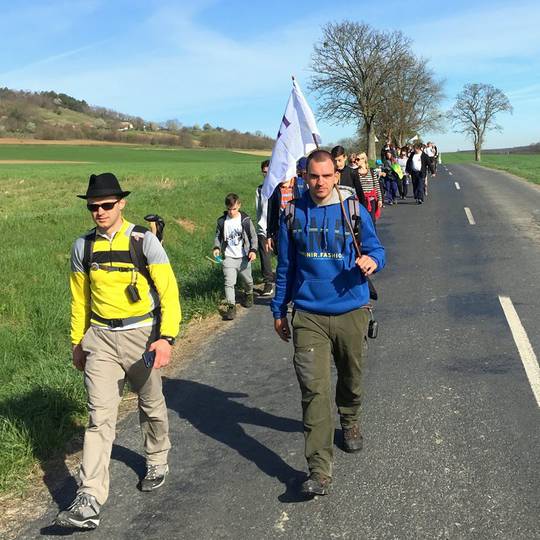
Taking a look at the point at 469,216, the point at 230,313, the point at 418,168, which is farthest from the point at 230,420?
the point at 418,168

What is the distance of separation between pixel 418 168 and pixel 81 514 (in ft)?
57.4

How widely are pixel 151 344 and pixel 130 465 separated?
1.03 meters

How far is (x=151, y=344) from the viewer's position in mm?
3449

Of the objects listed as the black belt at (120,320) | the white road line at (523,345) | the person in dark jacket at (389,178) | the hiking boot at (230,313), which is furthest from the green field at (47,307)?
the person in dark jacket at (389,178)

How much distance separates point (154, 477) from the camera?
356 centimetres

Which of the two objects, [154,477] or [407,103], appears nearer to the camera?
[154,477]

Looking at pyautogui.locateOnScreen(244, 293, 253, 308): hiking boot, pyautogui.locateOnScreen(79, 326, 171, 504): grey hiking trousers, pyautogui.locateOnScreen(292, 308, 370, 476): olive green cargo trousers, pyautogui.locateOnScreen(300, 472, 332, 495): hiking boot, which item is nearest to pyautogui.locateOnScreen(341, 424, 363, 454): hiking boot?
pyautogui.locateOnScreen(292, 308, 370, 476): olive green cargo trousers

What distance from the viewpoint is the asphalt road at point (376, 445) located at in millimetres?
3086

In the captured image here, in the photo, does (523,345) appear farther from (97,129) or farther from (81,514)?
(97,129)

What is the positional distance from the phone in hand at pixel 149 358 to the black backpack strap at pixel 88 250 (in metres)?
0.62

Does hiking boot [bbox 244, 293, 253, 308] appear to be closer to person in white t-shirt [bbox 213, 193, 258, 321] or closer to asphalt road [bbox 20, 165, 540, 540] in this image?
person in white t-shirt [bbox 213, 193, 258, 321]

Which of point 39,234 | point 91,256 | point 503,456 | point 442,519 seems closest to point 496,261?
point 503,456

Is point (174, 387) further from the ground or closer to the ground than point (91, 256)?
closer to the ground

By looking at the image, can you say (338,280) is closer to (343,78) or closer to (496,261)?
(496,261)
